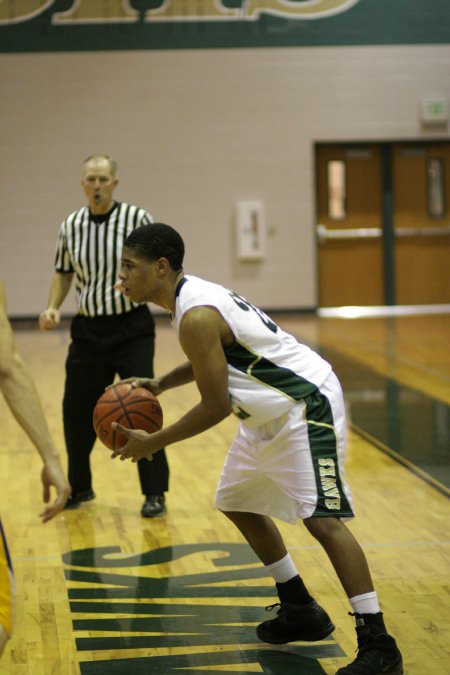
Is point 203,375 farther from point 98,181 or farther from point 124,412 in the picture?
point 98,181

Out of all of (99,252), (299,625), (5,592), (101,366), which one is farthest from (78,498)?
(5,592)

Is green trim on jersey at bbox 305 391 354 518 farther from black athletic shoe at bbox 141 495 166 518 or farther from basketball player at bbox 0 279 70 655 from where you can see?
black athletic shoe at bbox 141 495 166 518

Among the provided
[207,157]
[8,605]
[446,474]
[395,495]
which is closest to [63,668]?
[8,605]

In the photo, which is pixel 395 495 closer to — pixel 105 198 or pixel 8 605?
pixel 105 198

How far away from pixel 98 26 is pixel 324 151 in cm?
393

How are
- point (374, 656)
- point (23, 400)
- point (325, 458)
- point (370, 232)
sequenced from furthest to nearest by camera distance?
1. point (370, 232)
2. point (325, 458)
3. point (374, 656)
4. point (23, 400)

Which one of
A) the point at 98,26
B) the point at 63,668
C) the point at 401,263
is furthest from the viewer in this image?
the point at 401,263

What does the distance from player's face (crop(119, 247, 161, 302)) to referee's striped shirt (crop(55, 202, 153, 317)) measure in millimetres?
1954

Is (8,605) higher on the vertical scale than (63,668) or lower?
higher

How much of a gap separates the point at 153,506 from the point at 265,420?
217 cm

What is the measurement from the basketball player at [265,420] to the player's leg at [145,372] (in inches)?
72.5

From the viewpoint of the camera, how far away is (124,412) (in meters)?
3.59

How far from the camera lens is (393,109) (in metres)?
16.1

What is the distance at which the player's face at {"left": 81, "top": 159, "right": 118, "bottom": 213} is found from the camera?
534 cm
